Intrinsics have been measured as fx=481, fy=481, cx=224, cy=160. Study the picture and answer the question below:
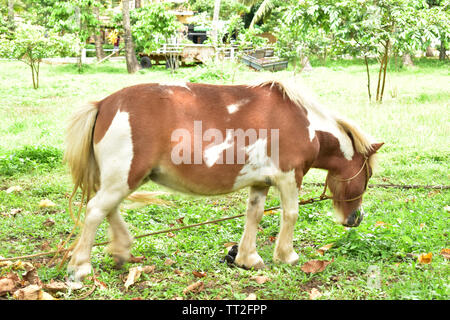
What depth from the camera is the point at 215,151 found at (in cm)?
385

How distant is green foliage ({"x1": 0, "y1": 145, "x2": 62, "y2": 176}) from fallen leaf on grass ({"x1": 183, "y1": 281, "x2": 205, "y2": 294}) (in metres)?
4.66

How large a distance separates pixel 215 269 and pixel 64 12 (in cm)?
2502

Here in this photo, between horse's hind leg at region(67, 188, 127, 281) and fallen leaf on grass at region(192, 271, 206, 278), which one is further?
fallen leaf on grass at region(192, 271, 206, 278)

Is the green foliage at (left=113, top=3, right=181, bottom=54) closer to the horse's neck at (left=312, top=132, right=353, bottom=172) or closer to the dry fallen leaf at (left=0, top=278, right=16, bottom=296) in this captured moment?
the horse's neck at (left=312, top=132, right=353, bottom=172)

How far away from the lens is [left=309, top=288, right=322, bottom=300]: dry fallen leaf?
3.59 m

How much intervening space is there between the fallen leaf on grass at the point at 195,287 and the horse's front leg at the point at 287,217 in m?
0.81

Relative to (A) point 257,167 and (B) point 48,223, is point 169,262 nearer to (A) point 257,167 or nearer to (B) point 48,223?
(A) point 257,167

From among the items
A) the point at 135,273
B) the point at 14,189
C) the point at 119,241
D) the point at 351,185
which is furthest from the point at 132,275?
the point at 14,189

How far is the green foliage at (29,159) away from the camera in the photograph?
7371 mm

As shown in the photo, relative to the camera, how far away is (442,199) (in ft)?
19.4

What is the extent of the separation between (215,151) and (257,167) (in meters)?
0.39

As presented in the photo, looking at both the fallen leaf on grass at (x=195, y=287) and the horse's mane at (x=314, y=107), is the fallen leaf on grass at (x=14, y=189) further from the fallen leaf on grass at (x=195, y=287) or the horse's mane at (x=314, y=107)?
the horse's mane at (x=314, y=107)

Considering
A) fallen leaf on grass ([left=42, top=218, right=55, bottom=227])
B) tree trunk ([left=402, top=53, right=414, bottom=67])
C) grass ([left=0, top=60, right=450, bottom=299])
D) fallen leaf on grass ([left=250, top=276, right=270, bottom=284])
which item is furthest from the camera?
tree trunk ([left=402, top=53, right=414, bottom=67])

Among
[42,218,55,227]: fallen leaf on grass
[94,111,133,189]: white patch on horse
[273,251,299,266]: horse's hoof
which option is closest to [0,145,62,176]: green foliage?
[42,218,55,227]: fallen leaf on grass
